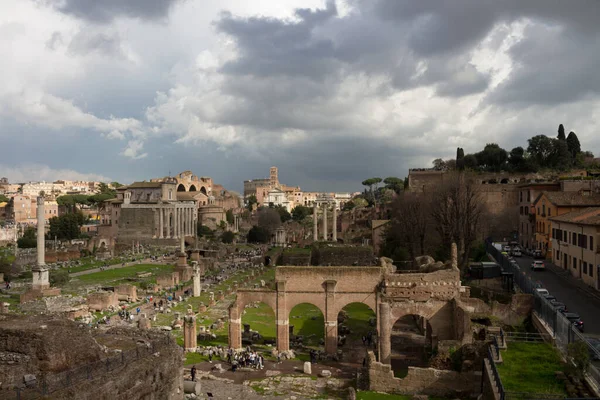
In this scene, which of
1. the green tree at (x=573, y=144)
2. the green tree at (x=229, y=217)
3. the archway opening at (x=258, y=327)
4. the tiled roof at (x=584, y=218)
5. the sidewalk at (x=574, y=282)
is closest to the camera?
the sidewalk at (x=574, y=282)

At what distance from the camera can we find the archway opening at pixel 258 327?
1029 inches

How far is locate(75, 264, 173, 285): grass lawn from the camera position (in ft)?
153

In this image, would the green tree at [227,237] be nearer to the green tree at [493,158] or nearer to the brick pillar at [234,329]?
the green tree at [493,158]

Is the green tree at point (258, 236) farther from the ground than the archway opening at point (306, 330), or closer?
farther from the ground

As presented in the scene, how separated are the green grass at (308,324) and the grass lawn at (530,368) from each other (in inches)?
463

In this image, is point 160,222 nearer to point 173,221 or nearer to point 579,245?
point 173,221

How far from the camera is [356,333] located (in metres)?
28.1

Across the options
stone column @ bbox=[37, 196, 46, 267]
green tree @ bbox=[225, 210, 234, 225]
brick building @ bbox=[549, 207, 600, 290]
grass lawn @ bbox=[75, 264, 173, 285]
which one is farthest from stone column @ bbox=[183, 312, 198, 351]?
green tree @ bbox=[225, 210, 234, 225]

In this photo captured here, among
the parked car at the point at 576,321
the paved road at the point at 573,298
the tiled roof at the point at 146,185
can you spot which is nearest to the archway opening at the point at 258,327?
the parked car at the point at 576,321

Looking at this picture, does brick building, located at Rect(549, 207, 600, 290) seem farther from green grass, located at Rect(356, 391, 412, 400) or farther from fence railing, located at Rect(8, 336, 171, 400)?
fence railing, located at Rect(8, 336, 171, 400)

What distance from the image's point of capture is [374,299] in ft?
77.3

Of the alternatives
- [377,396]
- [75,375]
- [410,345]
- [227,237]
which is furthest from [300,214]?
[75,375]

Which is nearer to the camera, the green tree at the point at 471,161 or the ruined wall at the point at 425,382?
the ruined wall at the point at 425,382

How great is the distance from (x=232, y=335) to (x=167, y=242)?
66.9m
